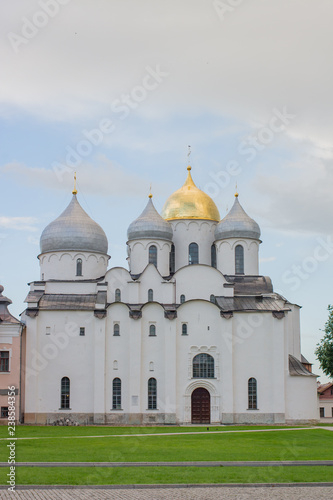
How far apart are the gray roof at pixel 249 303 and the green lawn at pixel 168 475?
28.9 meters

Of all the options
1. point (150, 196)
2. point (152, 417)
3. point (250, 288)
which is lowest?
point (152, 417)

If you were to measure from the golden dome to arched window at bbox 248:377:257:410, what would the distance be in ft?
47.5

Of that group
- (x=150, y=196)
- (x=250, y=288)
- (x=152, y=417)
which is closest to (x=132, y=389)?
(x=152, y=417)

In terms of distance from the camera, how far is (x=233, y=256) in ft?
179

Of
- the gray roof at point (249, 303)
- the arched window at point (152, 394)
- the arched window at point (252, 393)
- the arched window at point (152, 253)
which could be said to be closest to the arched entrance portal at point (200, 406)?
the arched window at point (152, 394)

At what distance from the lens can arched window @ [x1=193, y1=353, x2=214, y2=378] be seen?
48.0 m

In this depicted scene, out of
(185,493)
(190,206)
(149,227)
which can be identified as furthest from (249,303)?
(185,493)

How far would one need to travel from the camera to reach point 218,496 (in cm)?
1578

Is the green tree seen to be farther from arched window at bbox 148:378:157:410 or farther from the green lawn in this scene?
the green lawn

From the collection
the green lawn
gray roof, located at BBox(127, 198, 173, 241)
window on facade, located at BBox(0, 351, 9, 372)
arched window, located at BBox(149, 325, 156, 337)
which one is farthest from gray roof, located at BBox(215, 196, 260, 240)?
the green lawn

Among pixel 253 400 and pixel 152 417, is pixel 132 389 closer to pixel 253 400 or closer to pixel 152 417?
pixel 152 417

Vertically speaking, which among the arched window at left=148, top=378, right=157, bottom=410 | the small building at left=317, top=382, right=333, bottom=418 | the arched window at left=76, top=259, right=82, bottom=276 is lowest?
the small building at left=317, top=382, right=333, bottom=418

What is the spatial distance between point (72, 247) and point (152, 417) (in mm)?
13704

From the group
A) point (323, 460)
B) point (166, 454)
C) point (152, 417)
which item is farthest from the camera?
point (152, 417)
